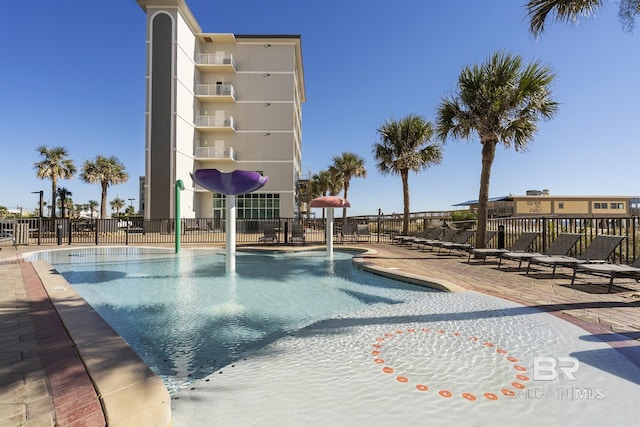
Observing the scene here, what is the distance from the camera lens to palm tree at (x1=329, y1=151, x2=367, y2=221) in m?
32.5

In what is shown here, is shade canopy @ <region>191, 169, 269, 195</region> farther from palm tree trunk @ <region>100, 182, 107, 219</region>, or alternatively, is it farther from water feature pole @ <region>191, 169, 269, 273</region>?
palm tree trunk @ <region>100, 182, 107, 219</region>

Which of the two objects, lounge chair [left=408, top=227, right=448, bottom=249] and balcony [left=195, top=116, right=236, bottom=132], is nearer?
lounge chair [left=408, top=227, right=448, bottom=249]

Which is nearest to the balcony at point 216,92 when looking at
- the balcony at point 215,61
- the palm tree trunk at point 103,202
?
the balcony at point 215,61

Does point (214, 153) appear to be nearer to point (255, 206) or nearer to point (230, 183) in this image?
point (255, 206)

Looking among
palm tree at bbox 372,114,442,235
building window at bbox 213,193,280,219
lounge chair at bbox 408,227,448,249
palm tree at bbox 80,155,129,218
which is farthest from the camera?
palm tree at bbox 80,155,129,218

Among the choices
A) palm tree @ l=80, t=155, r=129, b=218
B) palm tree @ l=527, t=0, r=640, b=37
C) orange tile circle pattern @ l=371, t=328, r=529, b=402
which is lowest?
orange tile circle pattern @ l=371, t=328, r=529, b=402

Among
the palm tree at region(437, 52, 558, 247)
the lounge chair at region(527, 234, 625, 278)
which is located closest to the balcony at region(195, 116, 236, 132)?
the palm tree at region(437, 52, 558, 247)

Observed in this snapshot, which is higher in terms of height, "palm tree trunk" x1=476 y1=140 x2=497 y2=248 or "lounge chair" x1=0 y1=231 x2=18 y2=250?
"palm tree trunk" x1=476 y1=140 x2=497 y2=248

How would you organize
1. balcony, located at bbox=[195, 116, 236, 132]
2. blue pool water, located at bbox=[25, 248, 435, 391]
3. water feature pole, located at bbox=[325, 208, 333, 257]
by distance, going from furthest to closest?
balcony, located at bbox=[195, 116, 236, 132], water feature pole, located at bbox=[325, 208, 333, 257], blue pool water, located at bbox=[25, 248, 435, 391]

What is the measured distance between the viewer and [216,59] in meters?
28.6

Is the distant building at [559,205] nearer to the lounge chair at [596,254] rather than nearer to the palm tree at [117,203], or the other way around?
the lounge chair at [596,254]

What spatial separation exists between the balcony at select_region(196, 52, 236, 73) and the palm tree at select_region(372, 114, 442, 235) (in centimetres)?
1773

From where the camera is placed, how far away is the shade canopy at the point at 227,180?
7.15m

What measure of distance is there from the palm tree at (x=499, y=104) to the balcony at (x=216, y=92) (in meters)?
22.8
